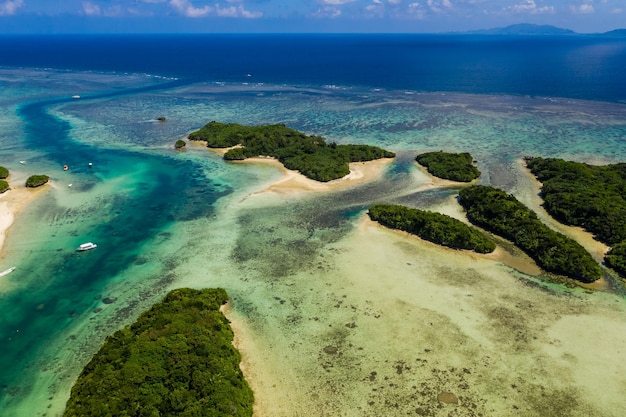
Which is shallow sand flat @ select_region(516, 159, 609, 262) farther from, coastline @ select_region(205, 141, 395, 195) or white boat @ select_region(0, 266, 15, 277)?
white boat @ select_region(0, 266, 15, 277)

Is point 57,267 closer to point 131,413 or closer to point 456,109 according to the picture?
point 131,413

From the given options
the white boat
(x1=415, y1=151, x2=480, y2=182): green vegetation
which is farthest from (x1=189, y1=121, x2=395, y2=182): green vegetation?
the white boat

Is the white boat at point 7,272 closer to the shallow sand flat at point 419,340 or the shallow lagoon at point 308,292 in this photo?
the shallow lagoon at point 308,292

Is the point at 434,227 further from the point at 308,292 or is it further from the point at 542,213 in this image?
the point at 542,213

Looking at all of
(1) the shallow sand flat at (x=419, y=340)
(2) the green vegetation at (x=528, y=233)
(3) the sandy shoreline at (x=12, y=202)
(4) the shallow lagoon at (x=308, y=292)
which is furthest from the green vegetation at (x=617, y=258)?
(3) the sandy shoreline at (x=12, y=202)

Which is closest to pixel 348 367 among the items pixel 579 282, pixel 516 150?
pixel 579 282

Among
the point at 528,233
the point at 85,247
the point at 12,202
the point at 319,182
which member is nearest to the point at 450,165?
the point at 319,182
